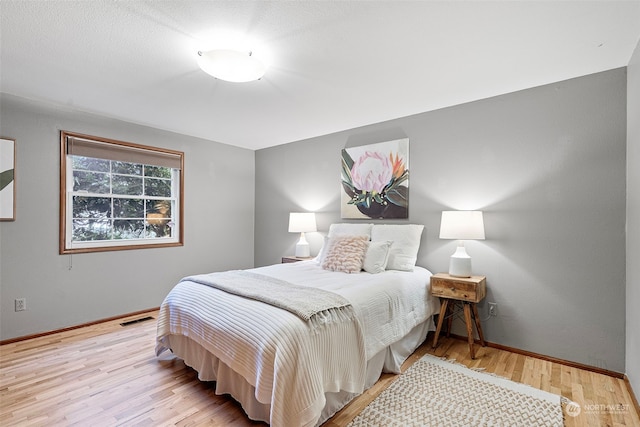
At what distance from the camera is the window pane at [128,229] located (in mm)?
3613

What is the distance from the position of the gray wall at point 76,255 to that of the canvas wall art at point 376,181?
6.56 ft

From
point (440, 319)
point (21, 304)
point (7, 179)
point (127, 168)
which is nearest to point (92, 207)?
point (127, 168)

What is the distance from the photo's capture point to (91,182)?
134 inches

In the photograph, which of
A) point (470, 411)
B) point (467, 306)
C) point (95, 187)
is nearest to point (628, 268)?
point (467, 306)

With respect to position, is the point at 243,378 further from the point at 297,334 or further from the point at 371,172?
the point at 371,172

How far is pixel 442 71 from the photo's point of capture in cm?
232

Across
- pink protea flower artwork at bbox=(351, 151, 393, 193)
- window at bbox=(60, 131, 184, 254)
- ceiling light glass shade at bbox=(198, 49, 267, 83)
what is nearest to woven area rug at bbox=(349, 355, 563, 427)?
pink protea flower artwork at bbox=(351, 151, 393, 193)

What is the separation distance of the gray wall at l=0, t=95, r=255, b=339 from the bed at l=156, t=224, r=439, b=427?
1450mm

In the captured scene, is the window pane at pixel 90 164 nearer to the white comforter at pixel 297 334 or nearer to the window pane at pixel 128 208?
the window pane at pixel 128 208

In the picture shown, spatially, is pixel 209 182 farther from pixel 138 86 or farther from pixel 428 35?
pixel 428 35

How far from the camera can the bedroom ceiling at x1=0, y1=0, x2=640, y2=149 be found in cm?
164

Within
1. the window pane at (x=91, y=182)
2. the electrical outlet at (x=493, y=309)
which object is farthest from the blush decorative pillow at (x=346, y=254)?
the window pane at (x=91, y=182)

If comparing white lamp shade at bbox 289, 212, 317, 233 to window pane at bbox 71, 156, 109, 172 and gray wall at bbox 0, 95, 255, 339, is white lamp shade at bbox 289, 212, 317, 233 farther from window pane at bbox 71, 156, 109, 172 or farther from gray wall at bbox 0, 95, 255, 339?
window pane at bbox 71, 156, 109, 172

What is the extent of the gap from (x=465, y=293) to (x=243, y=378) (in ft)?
6.12
